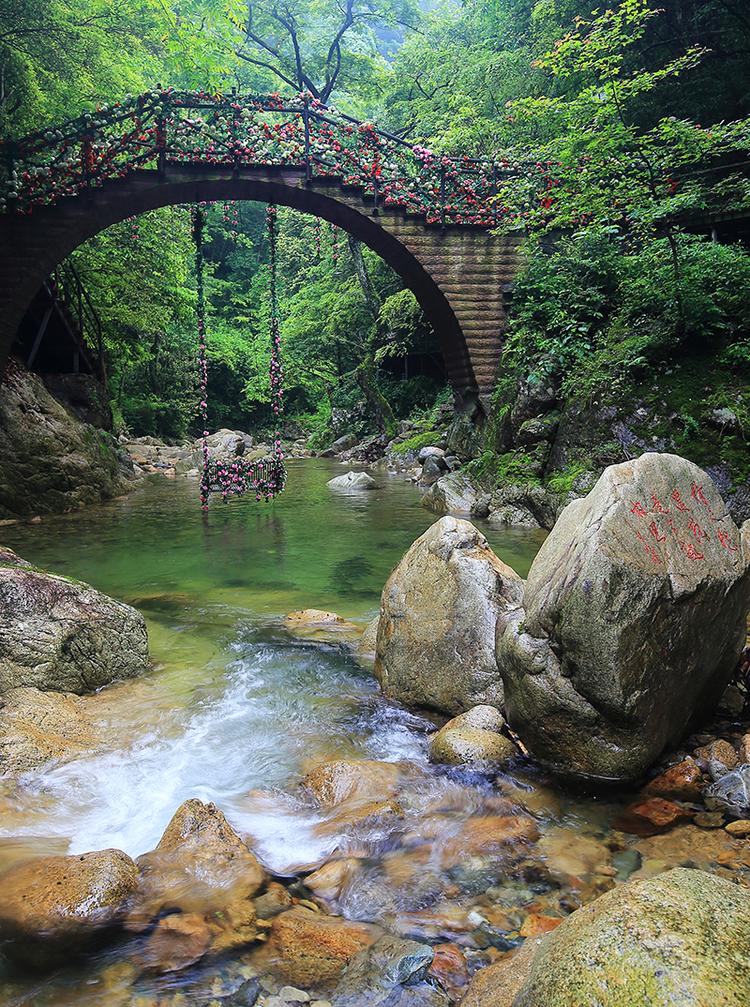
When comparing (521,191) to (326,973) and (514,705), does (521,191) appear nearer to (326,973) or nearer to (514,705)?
(514,705)

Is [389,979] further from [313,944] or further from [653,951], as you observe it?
[653,951]

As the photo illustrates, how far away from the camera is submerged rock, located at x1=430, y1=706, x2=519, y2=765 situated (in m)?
3.61

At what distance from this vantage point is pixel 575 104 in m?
9.89

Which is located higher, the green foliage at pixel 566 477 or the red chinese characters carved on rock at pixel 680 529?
the red chinese characters carved on rock at pixel 680 529

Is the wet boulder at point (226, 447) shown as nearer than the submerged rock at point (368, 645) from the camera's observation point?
No

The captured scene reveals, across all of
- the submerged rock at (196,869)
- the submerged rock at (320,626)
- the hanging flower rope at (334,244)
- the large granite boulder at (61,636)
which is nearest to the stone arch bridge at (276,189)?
the hanging flower rope at (334,244)

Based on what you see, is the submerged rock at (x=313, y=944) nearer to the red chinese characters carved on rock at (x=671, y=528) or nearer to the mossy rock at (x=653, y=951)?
the mossy rock at (x=653, y=951)

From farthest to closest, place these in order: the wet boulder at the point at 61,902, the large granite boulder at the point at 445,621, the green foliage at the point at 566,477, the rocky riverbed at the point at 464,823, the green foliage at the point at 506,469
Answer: the green foliage at the point at 506,469 → the green foliage at the point at 566,477 → the large granite boulder at the point at 445,621 → the wet boulder at the point at 61,902 → the rocky riverbed at the point at 464,823

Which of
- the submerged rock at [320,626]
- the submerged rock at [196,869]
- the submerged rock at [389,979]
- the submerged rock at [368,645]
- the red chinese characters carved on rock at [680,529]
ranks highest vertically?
the red chinese characters carved on rock at [680,529]

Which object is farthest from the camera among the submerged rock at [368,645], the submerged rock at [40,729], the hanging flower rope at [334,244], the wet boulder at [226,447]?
the wet boulder at [226,447]

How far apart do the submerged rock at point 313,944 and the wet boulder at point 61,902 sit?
65cm

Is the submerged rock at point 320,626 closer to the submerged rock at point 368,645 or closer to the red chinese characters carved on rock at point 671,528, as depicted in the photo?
the submerged rock at point 368,645

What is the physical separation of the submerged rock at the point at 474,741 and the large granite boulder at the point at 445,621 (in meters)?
0.28

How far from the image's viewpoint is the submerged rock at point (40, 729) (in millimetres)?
3596
